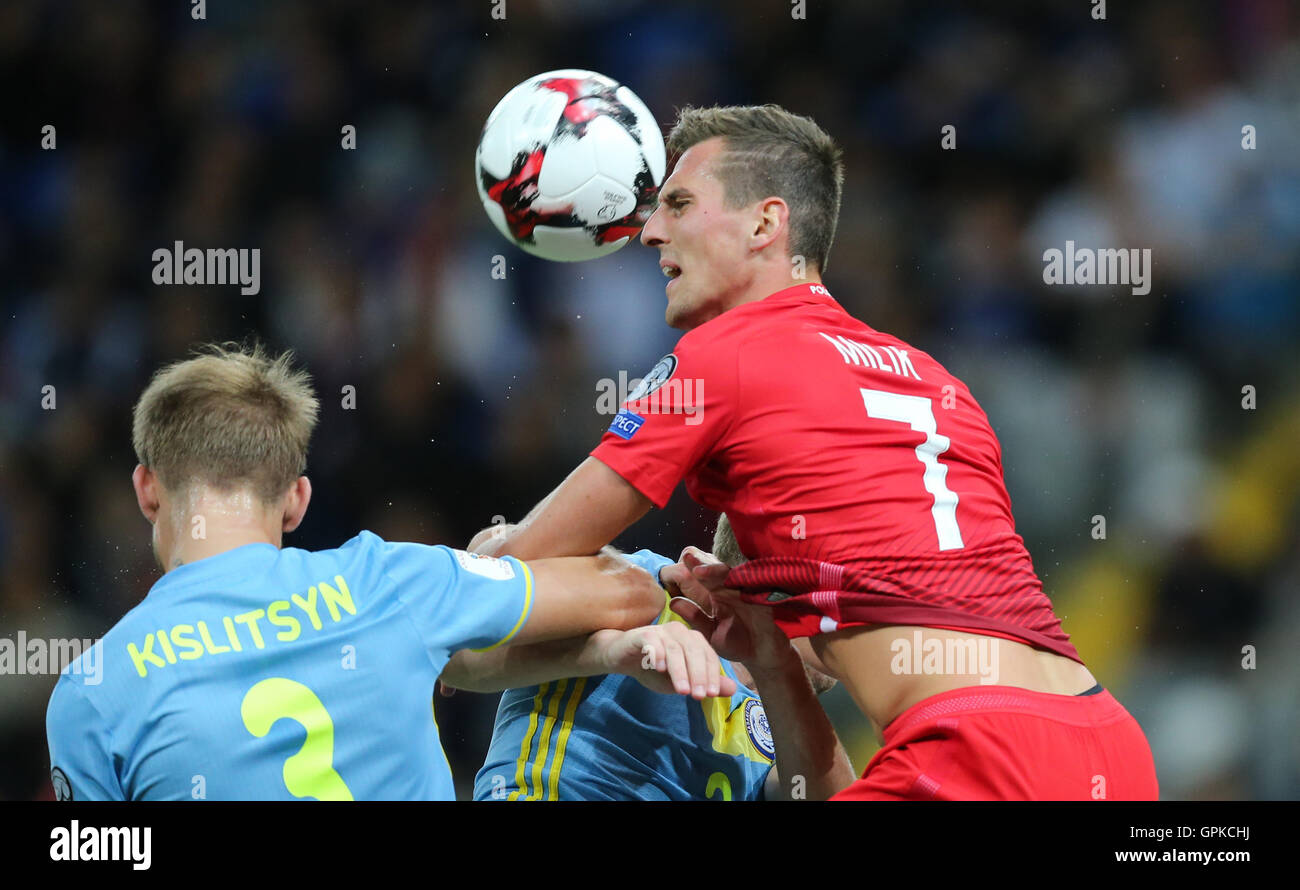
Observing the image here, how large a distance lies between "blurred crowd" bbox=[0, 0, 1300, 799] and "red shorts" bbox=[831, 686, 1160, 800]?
2919 mm

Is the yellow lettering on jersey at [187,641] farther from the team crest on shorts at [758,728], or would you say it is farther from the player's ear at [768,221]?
the player's ear at [768,221]

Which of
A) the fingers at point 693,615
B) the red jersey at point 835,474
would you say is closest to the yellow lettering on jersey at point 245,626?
the red jersey at point 835,474

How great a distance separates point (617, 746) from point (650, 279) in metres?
3.27

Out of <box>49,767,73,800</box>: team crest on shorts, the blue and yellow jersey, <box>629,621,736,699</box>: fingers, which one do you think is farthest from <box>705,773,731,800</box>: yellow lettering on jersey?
<box>49,767,73,800</box>: team crest on shorts

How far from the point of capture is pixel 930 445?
3137 mm

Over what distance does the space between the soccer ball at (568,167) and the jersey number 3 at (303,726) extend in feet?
6.54

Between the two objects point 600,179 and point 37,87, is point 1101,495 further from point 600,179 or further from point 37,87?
point 37,87

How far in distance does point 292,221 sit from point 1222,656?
16.1ft

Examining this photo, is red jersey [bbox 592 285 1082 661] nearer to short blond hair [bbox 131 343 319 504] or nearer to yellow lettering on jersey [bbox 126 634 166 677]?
short blond hair [bbox 131 343 319 504]

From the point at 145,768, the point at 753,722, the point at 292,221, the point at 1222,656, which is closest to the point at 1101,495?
the point at 1222,656

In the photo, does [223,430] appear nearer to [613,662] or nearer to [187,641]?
[187,641]

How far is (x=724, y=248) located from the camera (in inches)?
146

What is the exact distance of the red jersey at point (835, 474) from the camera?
9.70 ft

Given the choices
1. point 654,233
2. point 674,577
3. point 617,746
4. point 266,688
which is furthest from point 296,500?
point 654,233
